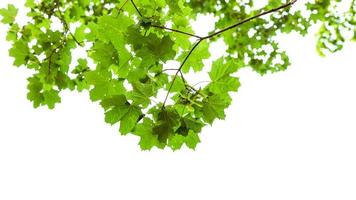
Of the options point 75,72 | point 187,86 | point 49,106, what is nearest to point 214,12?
point 75,72

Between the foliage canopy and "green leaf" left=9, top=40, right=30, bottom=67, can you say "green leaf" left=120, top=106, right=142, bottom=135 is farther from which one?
"green leaf" left=9, top=40, right=30, bottom=67

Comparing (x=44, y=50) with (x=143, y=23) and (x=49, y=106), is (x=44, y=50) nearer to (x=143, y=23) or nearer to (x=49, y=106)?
(x=49, y=106)

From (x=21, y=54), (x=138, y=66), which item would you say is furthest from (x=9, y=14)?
(x=138, y=66)

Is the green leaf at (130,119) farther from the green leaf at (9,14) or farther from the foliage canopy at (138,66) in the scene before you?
the green leaf at (9,14)


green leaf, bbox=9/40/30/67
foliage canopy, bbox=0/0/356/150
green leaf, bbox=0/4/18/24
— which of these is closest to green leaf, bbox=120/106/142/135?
foliage canopy, bbox=0/0/356/150

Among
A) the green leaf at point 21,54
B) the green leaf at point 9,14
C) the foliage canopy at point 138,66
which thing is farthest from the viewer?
the green leaf at point 9,14

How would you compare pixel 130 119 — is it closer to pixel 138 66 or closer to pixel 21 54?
pixel 138 66

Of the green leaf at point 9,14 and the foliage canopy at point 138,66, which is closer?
the foliage canopy at point 138,66

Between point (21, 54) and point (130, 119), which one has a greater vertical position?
point (21, 54)

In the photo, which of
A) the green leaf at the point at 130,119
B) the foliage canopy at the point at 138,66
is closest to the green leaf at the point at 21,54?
the foliage canopy at the point at 138,66

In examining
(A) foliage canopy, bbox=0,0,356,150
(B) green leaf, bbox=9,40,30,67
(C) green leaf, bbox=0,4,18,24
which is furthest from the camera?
(C) green leaf, bbox=0,4,18,24

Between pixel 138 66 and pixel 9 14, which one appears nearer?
pixel 138 66
